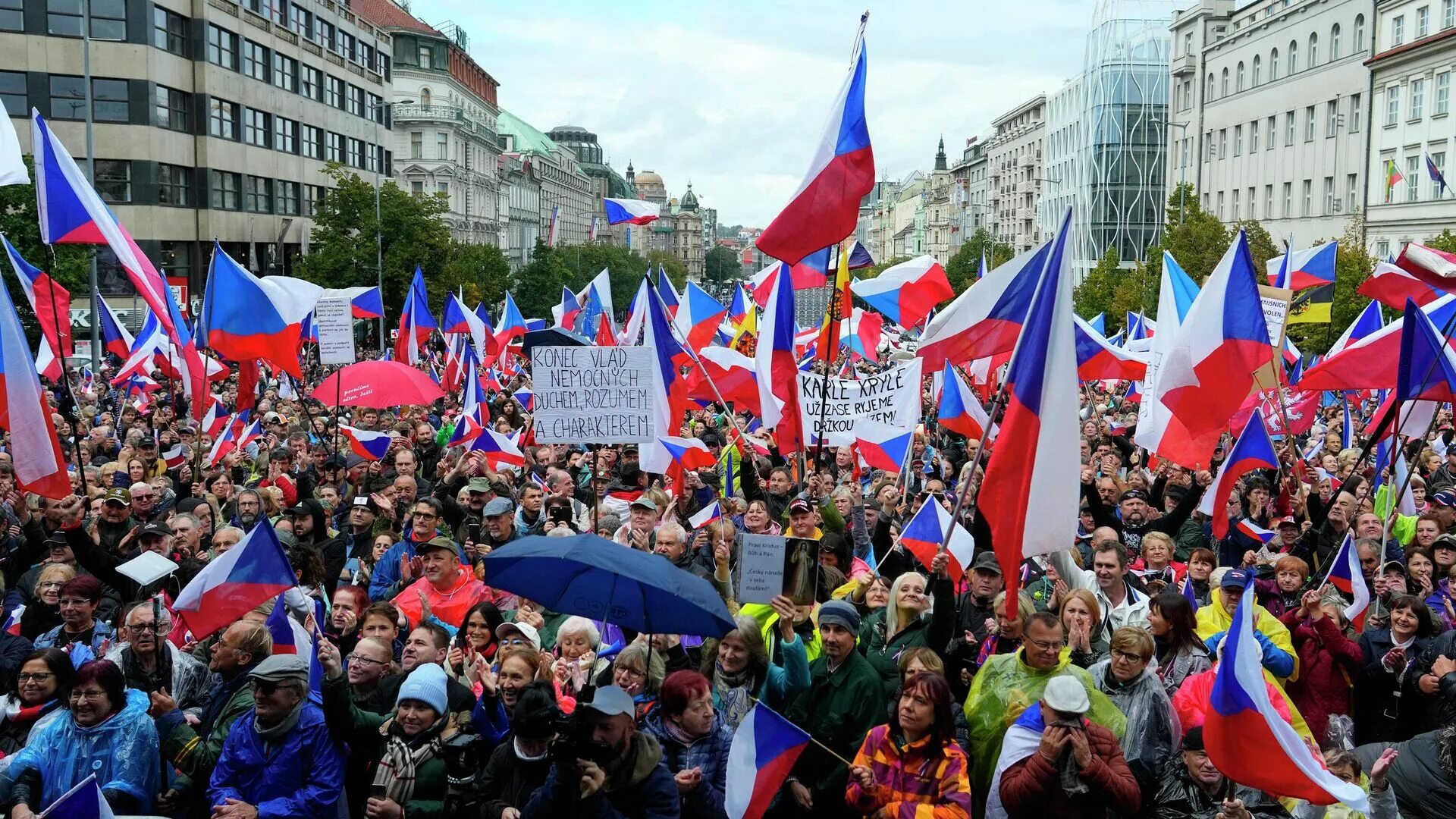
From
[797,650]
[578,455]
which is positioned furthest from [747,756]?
[578,455]

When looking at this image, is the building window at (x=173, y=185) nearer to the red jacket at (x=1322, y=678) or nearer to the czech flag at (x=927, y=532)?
the czech flag at (x=927, y=532)

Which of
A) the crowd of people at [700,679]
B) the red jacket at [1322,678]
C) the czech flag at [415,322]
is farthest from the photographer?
the czech flag at [415,322]

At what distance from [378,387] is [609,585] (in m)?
9.35

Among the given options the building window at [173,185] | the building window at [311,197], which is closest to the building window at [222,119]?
the building window at [173,185]

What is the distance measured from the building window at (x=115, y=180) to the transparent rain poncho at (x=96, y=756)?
134ft

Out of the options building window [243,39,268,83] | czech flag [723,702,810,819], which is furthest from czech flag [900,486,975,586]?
building window [243,39,268,83]

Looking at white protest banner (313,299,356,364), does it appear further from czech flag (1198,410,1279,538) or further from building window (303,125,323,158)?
building window (303,125,323,158)

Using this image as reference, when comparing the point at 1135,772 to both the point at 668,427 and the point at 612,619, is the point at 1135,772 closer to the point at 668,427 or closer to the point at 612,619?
the point at 612,619

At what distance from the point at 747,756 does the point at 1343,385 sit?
7.20 metres

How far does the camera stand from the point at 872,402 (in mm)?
11320

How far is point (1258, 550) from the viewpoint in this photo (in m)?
Result: 9.86

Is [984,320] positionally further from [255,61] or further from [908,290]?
[255,61]

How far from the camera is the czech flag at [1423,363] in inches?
343

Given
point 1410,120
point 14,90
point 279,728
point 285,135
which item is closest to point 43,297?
point 279,728
